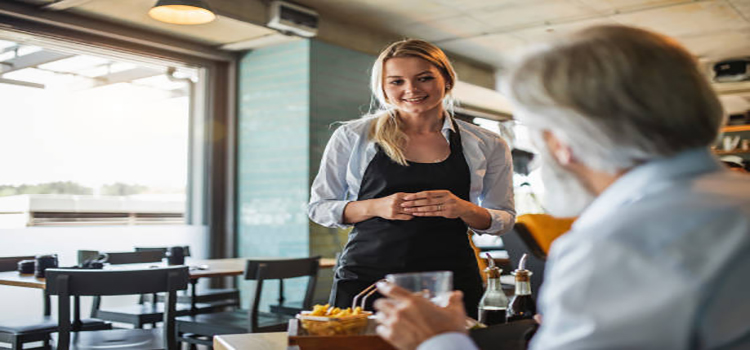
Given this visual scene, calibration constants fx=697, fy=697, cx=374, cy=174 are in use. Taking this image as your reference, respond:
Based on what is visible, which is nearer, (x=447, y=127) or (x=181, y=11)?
(x=447, y=127)

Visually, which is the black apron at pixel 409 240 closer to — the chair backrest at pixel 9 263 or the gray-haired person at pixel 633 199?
the gray-haired person at pixel 633 199

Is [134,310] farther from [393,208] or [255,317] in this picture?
[393,208]

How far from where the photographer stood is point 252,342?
1363 millimetres

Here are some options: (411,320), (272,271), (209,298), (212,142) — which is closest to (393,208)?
(411,320)

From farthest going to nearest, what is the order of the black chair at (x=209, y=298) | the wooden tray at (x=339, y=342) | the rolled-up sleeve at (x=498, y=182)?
the black chair at (x=209, y=298) < the rolled-up sleeve at (x=498, y=182) < the wooden tray at (x=339, y=342)

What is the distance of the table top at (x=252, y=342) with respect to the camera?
132cm

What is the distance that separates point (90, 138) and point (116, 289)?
3.15m

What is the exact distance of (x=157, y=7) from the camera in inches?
169

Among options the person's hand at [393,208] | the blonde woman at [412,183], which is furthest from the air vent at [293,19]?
the person's hand at [393,208]

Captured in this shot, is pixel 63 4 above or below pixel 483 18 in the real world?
below

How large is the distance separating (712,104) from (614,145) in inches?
4.5

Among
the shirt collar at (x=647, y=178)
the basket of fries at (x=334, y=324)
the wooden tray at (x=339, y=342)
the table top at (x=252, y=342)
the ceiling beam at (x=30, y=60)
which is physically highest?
the ceiling beam at (x=30, y=60)

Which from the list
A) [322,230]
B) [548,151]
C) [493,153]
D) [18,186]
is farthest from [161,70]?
[548,151]

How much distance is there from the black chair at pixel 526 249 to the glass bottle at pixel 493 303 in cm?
315
